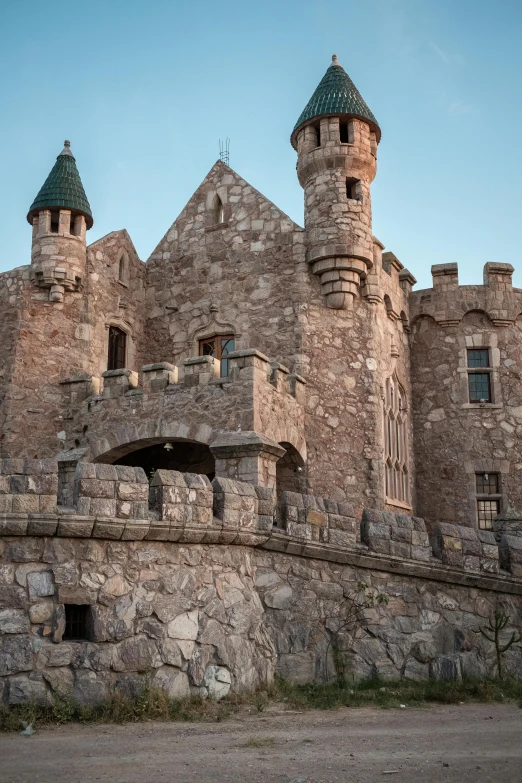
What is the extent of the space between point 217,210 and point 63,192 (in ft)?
10.9

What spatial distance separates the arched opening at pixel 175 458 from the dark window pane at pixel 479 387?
249 inches

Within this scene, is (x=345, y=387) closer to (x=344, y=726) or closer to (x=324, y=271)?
(x=324, y=271)

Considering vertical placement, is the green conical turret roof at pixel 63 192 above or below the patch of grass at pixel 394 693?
above

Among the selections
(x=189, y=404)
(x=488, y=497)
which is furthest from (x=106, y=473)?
(x=488, y=497)

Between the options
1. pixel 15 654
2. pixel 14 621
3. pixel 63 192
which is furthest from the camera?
pixel 63 192

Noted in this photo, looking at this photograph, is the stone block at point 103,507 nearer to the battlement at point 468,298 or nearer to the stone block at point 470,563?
the stone block at point 470,563

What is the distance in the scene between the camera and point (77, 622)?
26.2 feet

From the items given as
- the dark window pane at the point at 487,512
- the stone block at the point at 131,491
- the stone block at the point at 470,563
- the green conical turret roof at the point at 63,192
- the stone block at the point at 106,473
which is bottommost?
the stone block at the point at 470,563

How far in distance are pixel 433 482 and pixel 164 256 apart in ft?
24.6

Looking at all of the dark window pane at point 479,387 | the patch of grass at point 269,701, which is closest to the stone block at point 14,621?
the patch of grass at point 269,701

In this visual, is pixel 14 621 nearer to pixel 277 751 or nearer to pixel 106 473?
pixel 106 473

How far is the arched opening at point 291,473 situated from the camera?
1577 cm

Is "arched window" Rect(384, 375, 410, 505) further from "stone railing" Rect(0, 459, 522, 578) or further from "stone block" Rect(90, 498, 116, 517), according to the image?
"stone block" Rect(90, 498, 116, 517)

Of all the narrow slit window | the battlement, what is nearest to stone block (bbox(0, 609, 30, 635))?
the narrow slit window
